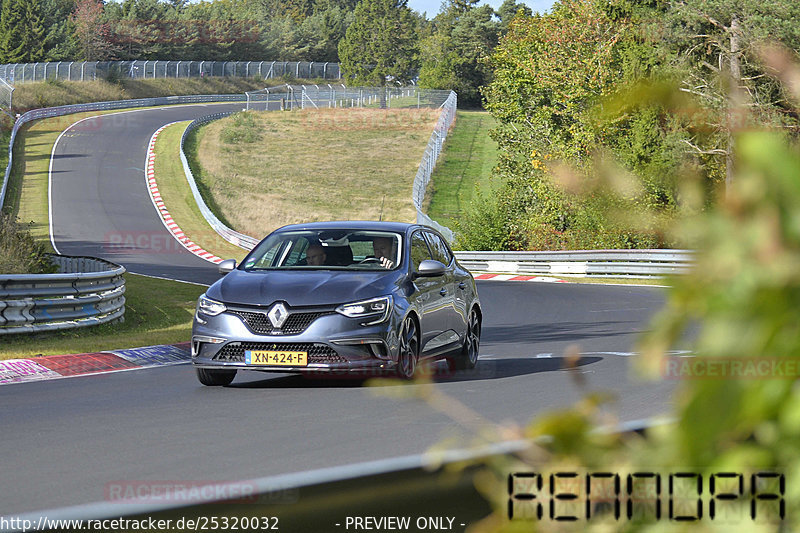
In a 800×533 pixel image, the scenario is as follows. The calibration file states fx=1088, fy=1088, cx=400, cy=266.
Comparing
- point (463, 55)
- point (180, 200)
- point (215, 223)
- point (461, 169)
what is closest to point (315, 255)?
point (215, 223)

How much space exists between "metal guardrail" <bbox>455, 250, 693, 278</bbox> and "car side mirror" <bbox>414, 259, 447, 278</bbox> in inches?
863

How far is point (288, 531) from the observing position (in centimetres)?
236

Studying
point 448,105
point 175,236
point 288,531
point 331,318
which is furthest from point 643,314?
point 448,105

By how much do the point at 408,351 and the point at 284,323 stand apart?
4.55 ft

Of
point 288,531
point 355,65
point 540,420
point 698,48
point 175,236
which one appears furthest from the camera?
point 355,65

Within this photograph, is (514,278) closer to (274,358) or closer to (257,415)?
(274,358)


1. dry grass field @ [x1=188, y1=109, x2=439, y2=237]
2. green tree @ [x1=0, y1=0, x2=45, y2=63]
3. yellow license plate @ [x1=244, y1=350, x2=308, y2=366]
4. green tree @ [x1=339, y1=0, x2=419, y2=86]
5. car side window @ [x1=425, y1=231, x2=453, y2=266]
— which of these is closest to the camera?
→ yellow license plate @ [x1=244, y1=350, x2=308, y2=366]

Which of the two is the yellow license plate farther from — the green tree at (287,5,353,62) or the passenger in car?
the green tree at (287,5,353,62)

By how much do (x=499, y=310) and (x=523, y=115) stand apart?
3495cm

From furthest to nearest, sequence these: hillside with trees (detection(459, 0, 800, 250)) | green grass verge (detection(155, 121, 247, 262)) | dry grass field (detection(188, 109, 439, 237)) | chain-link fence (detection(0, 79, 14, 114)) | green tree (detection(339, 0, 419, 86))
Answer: green tree (detection(339, 0, 419, 86)) < chain-link fence (detection(0, 79, 14, 114)) < dry grass field (detection(188, 109, 439, 237)) < green grass verge (detection(155, 121, 247, 262)) < hillside with trees (detection(459, 0, 800, 250))

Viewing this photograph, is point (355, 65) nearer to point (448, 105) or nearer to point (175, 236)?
point (448, 105)

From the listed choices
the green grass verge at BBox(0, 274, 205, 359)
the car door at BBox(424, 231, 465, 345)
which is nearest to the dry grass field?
the green grass verge at BBox(0, 274, 205, 359)

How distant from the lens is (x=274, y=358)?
1049cm

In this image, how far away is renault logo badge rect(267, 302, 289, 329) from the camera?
10.5m
